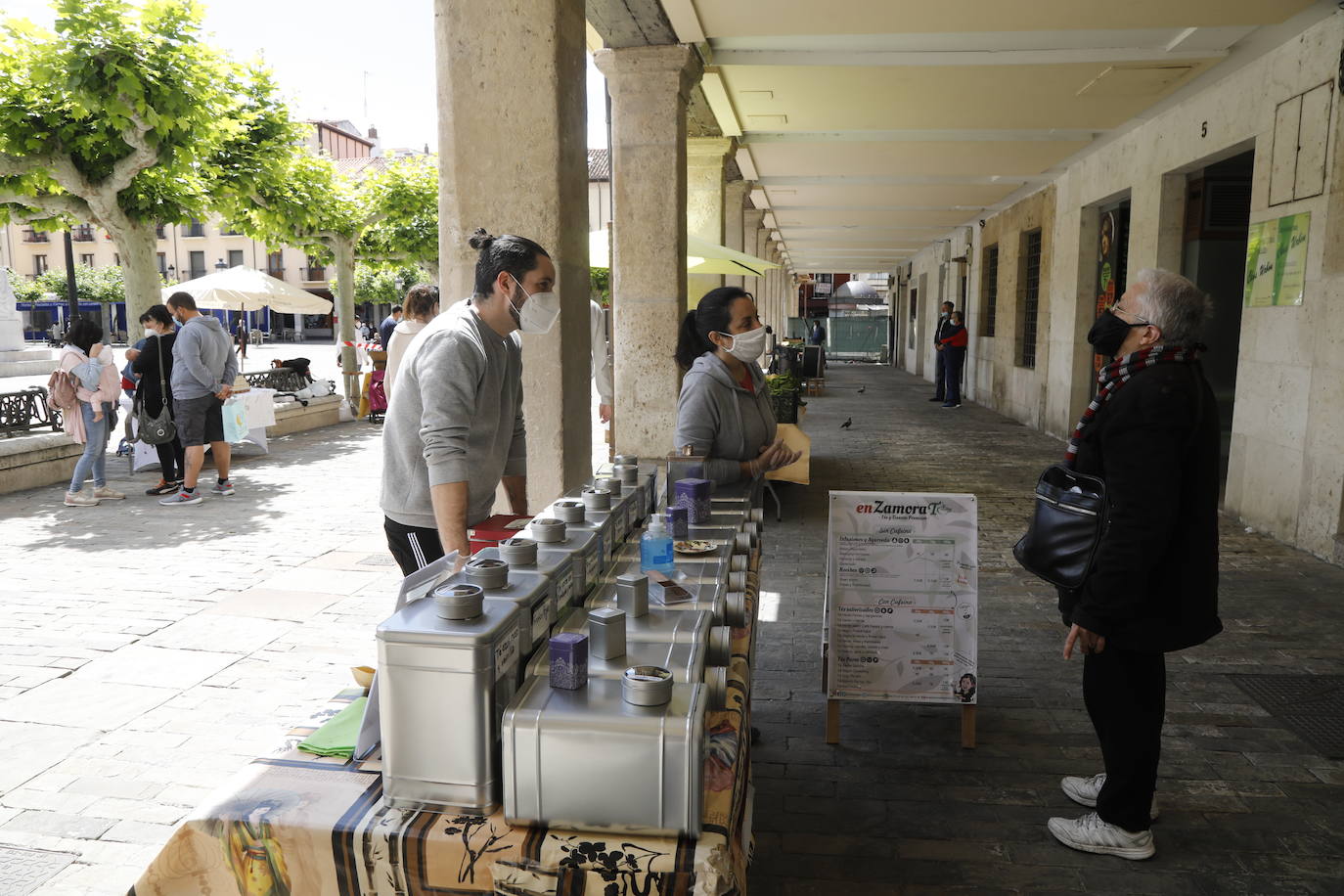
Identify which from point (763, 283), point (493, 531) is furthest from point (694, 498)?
point (763, 283)

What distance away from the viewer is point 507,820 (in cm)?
A: 147

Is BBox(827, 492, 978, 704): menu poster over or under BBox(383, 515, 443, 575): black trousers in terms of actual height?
under

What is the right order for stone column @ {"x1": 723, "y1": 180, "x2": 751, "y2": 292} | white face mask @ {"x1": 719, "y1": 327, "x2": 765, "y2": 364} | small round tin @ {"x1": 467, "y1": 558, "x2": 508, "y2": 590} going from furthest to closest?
stone column @ {"x1": 723, "y1": 180, "x2": 751, "y2": 292} → white face mask @ {"x1": 719, "y1": 327, "x2": 765, "y2": 364} → small round tin @ {"x1": 467, "y1": 558, "x2": 508, "y2": 590}

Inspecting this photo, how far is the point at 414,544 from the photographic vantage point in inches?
119

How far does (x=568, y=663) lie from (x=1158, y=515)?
1868 mm

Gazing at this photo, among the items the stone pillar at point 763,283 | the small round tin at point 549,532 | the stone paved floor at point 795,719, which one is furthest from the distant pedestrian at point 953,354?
the small round tin at point 549,532

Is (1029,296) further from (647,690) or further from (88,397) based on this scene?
(647,690)

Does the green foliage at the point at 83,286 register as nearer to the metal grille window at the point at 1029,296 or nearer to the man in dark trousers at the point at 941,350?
the man in dark trousers at the point at 941,350

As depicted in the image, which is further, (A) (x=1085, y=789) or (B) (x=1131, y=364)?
(A) (x=1085, y=789)

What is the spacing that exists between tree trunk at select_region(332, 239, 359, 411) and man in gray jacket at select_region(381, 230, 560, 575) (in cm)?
1335

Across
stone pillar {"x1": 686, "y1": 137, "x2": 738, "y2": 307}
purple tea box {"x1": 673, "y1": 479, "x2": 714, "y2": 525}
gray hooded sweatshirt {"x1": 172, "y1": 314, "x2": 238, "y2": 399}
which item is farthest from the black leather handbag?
stone pillar {"x1": 686, "y1": 137, "x2": 738, "y2": 307}

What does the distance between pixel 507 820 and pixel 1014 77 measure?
896cm

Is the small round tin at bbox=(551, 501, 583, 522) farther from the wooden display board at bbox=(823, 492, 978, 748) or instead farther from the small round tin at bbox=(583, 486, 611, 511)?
the wooden display board at bbox=(823, 492, 978, 748)

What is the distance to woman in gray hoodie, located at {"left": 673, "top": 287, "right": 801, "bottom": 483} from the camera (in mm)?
3779
